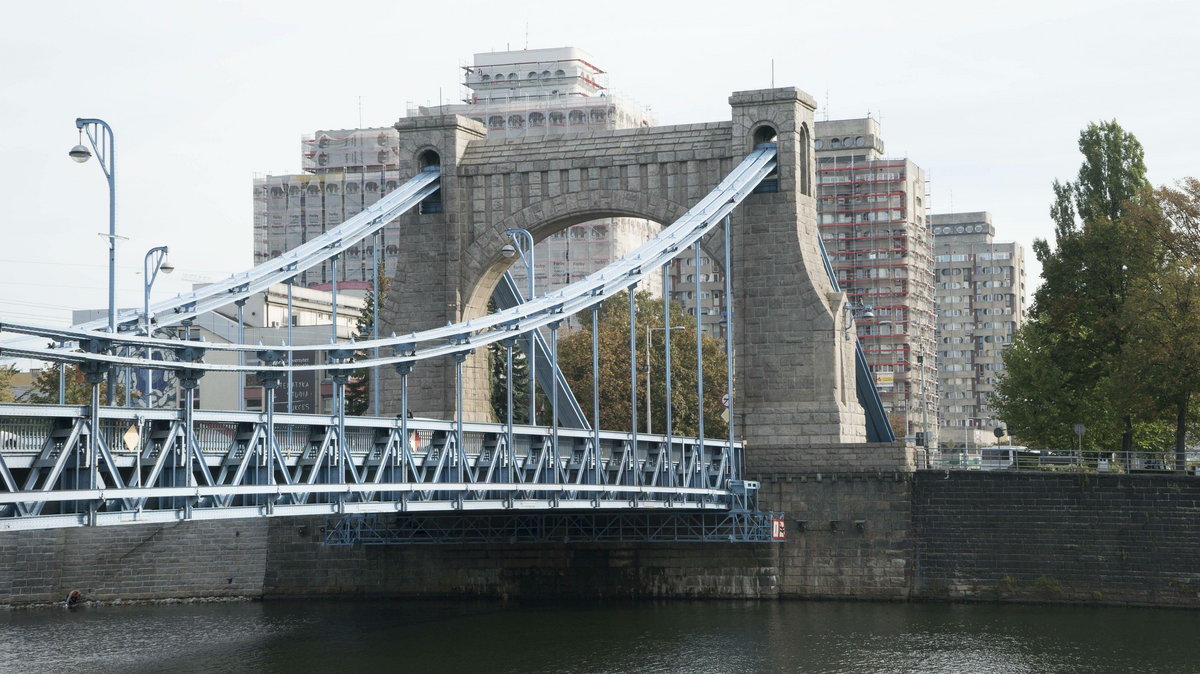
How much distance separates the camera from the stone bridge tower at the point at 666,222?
182 ft

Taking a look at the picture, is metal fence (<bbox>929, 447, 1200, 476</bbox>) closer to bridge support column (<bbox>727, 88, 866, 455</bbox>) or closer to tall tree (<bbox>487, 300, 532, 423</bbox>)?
bridge support column (<bbox>727, 88, 866, 455</bbox>)

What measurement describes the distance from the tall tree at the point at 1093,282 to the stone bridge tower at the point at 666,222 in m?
9.31

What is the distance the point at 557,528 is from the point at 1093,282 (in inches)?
826

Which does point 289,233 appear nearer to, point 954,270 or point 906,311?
point 906,311

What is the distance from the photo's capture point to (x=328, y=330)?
81.6 metres

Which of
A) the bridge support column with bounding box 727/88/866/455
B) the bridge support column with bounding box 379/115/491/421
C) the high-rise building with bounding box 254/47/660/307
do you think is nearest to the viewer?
the bridge support column with bounding box 727/88/866/455

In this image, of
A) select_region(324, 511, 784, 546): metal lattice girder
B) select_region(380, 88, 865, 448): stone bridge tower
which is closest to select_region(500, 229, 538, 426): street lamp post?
select_region(380, 88, 865, 448): stone bridge tower

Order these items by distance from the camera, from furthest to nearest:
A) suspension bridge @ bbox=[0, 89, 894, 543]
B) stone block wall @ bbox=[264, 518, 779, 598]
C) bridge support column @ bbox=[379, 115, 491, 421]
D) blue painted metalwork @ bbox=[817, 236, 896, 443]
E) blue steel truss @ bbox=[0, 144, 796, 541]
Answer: bridge support column @ bbox=[379, 115, 491, 421] → blue painted metalwork @ bbox=[817, 236, 896, 443] → stone block wall @ bbox=[264, 518, 779, 598] → suspension bridge @ bbox=[0, 89, 894, 543] → blue steel truss @ bbox=[0, 144, 796, 541]

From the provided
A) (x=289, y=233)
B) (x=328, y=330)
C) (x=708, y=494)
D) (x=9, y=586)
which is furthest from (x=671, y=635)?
(x=289, y=233)

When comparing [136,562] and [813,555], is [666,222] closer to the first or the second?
[813,555]

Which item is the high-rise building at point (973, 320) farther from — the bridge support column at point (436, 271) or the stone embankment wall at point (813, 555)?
the stone embankment wall at point (813, 555)

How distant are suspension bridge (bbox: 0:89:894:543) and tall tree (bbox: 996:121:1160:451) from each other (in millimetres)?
8212

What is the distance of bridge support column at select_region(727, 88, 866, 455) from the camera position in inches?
2176

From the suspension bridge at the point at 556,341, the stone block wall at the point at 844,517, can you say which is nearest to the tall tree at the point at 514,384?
the suspension bridge at the point at 556,341
